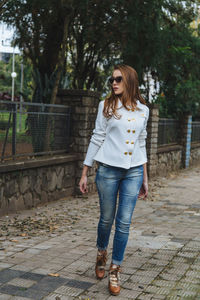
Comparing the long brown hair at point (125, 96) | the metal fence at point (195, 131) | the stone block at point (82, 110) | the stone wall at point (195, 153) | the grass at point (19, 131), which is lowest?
the stone wall at point (195, 153)

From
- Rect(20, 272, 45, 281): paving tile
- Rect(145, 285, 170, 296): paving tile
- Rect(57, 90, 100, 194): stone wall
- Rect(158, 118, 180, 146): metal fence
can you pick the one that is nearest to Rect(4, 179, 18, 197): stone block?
Rect(57, 90, 100, 194): stone wall

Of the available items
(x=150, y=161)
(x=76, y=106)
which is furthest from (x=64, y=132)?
(x=150, y=161)

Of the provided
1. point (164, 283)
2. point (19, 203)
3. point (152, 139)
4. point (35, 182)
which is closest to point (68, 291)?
point (164, 283)

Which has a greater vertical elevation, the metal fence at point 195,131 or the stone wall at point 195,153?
the metal fence at point 195,131

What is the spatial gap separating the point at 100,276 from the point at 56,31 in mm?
8391

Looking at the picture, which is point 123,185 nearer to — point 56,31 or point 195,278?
point 195,278

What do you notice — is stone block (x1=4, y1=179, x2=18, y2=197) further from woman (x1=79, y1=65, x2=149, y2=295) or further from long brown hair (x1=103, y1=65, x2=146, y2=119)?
long brown hair (x1=103, y1=65, x2=146, y2=119)

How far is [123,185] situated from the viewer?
4.46 meters

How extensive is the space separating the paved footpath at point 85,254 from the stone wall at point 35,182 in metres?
0.23

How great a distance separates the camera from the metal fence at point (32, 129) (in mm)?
8344

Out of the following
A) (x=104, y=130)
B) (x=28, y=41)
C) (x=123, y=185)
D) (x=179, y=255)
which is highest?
(x=28, y=41)

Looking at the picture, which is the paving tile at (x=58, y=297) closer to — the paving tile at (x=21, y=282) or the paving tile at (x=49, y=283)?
the paving tile at (x=49, y=283)

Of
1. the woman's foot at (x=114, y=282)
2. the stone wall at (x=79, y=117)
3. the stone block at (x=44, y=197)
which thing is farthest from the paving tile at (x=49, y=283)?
the stone wall at (x=79, y=117)

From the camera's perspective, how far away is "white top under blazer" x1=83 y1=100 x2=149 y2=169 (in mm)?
4410
